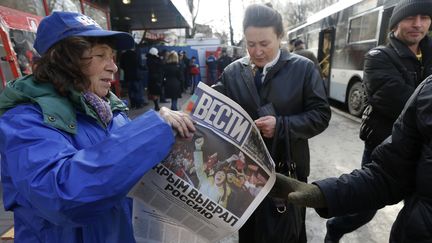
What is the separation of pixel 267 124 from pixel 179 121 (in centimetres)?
71

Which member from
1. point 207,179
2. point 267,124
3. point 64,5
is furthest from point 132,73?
point 207,179

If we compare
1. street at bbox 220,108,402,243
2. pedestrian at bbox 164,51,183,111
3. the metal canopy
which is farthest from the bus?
pedestrian at bbox 164,51,183,111

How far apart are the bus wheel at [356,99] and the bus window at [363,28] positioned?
43.8 inches

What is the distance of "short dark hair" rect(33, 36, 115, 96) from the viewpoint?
1.06 m

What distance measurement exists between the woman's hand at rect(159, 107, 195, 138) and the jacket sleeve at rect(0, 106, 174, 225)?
5cm

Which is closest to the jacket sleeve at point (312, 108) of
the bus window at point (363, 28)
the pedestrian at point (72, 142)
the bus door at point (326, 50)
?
the pedestrian at point (72, 142)

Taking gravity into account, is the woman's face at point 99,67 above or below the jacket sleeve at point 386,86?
above

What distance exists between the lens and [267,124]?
1.56m

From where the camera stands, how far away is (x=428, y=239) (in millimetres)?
932

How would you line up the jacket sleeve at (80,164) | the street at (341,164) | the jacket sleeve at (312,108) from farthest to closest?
the street at (341,164) < the jacket sleeve at (312,108) < the jacket sleeve at (80,164)

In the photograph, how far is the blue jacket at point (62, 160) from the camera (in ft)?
2.63

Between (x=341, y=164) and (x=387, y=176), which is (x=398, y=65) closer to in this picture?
(x=387, y=176)

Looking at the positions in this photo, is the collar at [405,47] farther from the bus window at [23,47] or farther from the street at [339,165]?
the bus window at [23,47]

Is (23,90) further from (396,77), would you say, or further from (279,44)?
(396,77)
